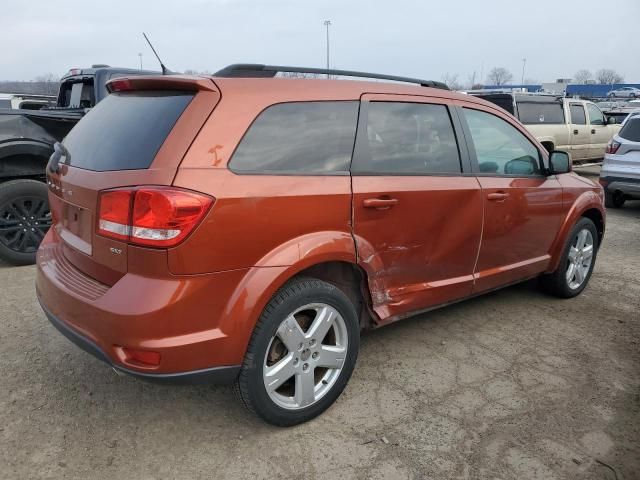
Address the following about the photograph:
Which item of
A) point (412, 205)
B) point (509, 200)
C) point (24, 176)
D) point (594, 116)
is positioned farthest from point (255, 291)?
point (594, 116)

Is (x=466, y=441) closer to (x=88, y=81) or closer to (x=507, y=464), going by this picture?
(x=507, y=464)

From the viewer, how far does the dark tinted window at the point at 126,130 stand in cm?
229

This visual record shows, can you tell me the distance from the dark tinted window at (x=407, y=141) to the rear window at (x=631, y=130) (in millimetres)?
6527

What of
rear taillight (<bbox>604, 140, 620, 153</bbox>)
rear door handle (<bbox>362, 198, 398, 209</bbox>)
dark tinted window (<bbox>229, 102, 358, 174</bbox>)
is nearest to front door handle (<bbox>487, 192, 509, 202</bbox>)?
rear door handle (<bbox>362, 198, 398, 209</bbox>)

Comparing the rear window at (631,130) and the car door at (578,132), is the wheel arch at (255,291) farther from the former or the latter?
the car door at (578,132)

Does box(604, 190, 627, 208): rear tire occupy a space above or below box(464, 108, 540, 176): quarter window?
below

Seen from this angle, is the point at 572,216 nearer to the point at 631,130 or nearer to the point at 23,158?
the point at 23,158

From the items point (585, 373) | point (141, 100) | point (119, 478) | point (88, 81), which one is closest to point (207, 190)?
point (141, 100)

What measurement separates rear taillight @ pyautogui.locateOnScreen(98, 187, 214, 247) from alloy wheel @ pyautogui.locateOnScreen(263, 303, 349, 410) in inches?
27.2

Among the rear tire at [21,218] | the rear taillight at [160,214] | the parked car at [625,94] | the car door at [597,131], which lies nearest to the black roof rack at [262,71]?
the rear taillight at [160,214]

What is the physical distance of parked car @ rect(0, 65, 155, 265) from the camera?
5027 millimetres

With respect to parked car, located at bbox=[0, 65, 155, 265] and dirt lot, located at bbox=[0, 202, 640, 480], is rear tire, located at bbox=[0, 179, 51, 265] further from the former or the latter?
dirt lot, located at bbox=[0, 202, 640, 480]

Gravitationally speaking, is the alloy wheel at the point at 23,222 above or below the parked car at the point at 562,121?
below

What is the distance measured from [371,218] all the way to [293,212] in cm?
53
